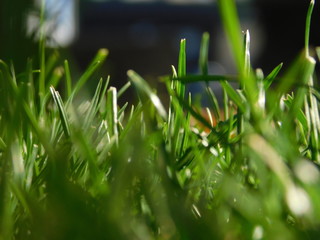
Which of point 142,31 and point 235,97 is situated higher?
point 235,97

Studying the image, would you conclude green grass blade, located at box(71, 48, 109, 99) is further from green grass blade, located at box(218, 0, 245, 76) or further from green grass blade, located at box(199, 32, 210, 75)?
green grass blade, located at box(218, 0, 245, 76)

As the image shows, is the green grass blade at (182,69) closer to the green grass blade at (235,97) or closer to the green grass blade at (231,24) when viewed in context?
the green grass blade at (235,97)

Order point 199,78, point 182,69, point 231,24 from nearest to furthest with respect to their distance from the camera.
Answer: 1. point 231,24
2. point 199,78
3. point 182,69

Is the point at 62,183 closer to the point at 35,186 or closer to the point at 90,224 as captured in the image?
the point at 90,224

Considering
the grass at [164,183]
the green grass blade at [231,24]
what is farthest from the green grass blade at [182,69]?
the green grass blade at [231,24]

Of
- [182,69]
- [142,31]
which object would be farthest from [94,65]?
[142,31]

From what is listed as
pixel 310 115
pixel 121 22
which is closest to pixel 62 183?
pixel 310 115

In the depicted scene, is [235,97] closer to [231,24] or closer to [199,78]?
[199,78]

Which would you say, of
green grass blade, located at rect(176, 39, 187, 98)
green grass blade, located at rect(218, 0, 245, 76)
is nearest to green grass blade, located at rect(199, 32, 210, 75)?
green grass blade, located at rect(176, 39, 187, 98)
